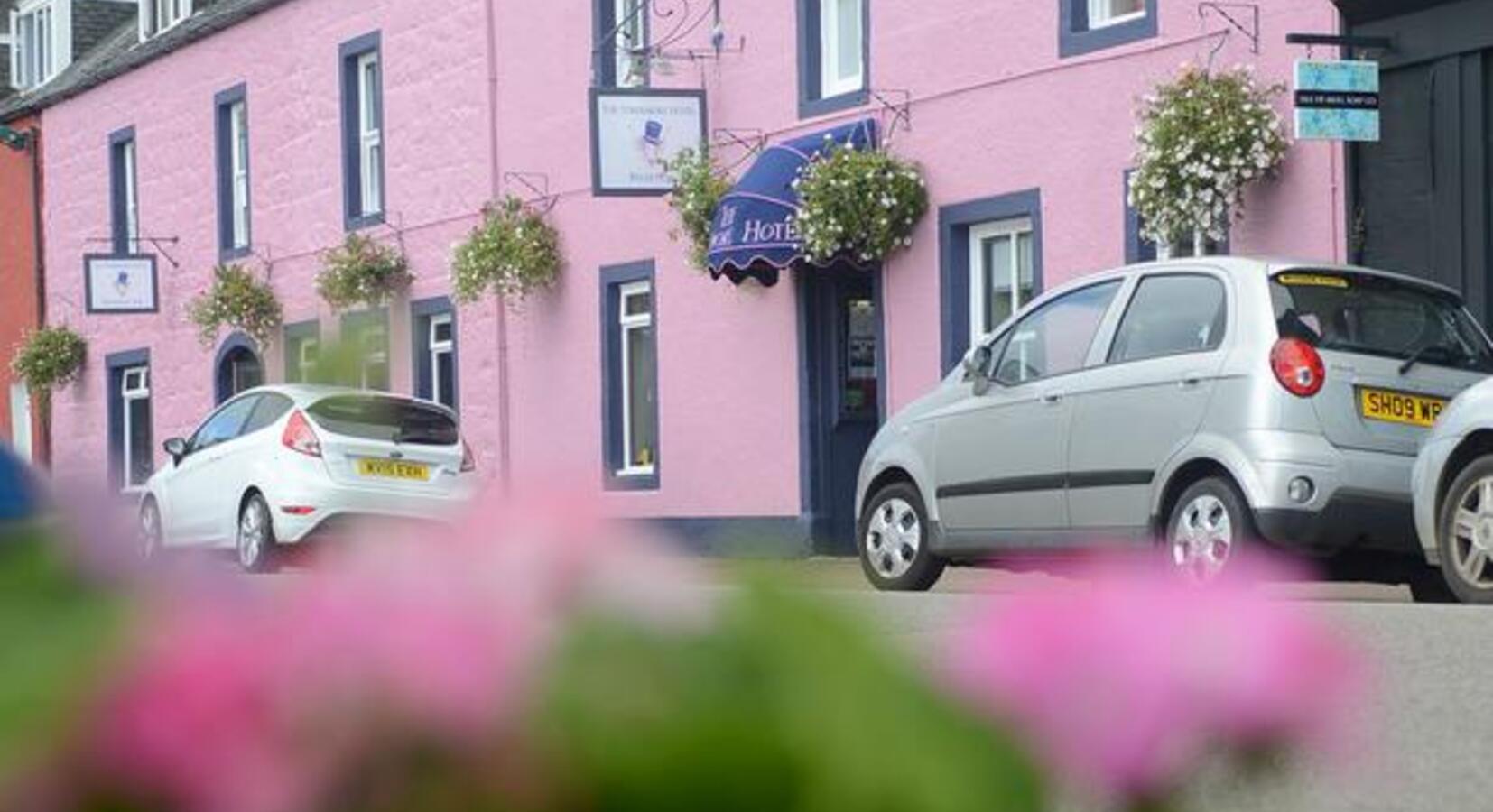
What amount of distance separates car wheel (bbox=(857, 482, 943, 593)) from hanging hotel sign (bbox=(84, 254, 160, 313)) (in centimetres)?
1915

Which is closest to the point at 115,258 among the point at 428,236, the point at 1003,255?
the point at 428,236

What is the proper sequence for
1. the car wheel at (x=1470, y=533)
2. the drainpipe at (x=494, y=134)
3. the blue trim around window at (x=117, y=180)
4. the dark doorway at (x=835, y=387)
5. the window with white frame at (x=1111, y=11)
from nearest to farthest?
the car wheel at (x=1470, y=533) < the window with white frame at (x=1111, y=11) < the dark doorway at (x=835, y=387) < the drainpipe at (x=494, y=134) < the blue trim around window at (x=117, y=180)

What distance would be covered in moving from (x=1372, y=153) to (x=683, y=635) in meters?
15.4

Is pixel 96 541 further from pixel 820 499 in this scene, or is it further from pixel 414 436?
pixel 820 499

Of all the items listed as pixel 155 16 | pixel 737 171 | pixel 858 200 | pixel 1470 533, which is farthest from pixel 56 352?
pixel 1470 533

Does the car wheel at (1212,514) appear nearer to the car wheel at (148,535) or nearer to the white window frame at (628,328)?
the car wheel at (148,535)

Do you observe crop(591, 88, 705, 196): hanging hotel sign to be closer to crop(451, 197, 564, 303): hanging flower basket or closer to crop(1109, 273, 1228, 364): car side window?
crop(451, 197, 564, 303): hanging flower basket

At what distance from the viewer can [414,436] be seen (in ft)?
4.33

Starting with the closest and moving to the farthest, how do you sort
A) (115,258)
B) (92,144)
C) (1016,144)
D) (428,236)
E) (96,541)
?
(96,541) → (1016,144) → (428,236) → (115,258) → (92,144)

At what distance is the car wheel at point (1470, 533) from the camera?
1035 centimetres

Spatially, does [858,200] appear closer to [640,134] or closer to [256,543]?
[640,134]

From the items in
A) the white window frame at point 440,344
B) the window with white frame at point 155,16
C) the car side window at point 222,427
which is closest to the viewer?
the car side window at point 222,427

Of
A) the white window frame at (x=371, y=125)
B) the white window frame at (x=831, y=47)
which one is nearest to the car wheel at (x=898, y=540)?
the white window frame at (x=831, y=47)

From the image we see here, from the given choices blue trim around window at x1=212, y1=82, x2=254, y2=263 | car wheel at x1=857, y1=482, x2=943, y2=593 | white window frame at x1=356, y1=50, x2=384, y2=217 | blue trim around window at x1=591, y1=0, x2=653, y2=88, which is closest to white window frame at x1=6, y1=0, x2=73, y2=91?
blue trim around window at x1=212, y1=82, x2=254, y2=263
